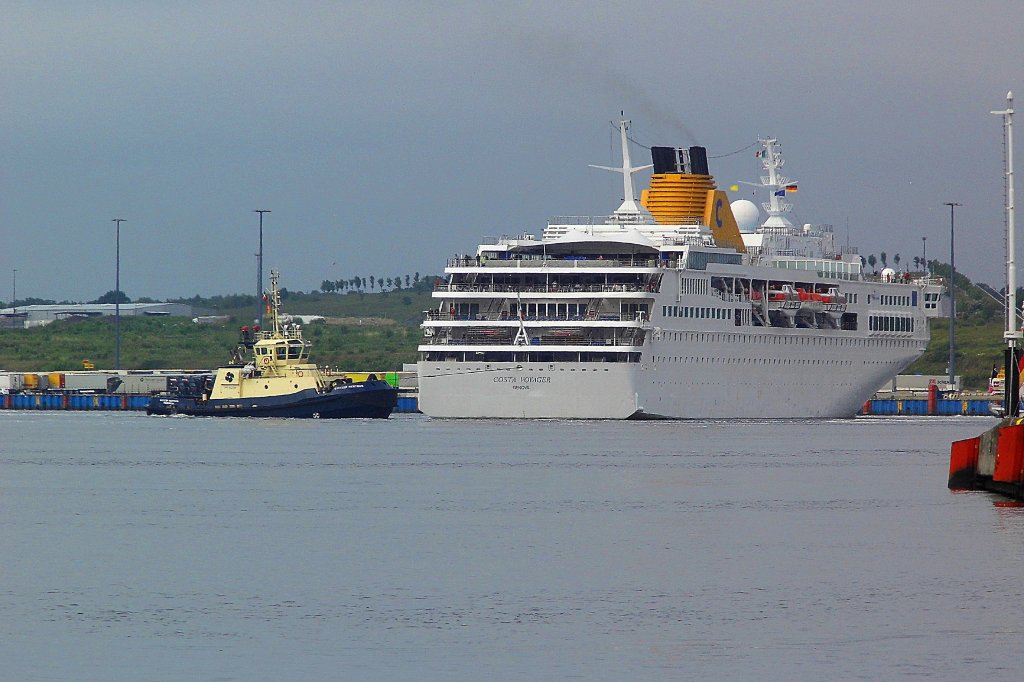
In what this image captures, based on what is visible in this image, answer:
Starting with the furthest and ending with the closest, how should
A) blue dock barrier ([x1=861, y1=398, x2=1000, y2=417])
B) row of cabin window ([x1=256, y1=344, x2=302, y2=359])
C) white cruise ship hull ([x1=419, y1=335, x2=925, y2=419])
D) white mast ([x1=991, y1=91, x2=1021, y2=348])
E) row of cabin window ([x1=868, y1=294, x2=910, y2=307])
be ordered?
blue dock barrier ([x1=861, y1=398, x2=1000, y2=417]) < row of cabin window ([x1=868, y1=294, x2=910, y2=307]) < row of cabin window ([x1=256, y1=344, x2=302, y2=359]) < white cruise ship hull ([x1=419, y1=335, x2=925, y2=419]) < white mast ([x1=991, y1=91, x2=1021, y2=348])

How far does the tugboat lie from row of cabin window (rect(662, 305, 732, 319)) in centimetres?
1809

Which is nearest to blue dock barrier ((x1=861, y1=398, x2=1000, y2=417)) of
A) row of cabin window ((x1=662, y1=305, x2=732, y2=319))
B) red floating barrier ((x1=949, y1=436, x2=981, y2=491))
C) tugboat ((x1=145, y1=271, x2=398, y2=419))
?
row of cabin window ((x1=662, y1=305, x2=732, y2=319))

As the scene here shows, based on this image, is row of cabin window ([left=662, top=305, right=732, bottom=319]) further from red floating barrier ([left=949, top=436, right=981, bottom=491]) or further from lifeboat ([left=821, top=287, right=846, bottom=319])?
red floating barrier ([left=949, top=436, right=981, bottom=491])

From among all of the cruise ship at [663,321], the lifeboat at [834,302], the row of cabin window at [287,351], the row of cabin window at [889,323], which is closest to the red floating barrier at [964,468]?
the cruise ship at [663,321]

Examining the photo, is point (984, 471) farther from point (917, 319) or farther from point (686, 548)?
point (917, 319)

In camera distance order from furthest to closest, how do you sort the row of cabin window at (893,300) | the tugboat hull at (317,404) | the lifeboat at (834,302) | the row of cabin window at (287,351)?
the row of cabin window at (893,300) → the lifeboat at (834,302) → the row of cabin window at (287,351) → the tugboat hull at (317,404)

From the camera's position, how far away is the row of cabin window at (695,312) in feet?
313

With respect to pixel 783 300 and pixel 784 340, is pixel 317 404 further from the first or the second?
pixel 783 300

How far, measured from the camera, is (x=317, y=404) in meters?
104

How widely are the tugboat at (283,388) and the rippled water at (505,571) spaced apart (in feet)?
124

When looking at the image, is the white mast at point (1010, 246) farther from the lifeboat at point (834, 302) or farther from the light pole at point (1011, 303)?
the lifeboat at point (834, 302)

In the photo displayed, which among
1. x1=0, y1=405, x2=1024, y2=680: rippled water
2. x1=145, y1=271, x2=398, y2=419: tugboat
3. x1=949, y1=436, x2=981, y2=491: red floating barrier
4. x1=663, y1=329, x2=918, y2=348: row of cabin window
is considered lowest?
x1=0, y1=405, x2=1024, y2=680: rippled water

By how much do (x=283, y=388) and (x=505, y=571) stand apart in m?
69.8

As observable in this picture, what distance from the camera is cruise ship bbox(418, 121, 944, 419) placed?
9262 centimetres
